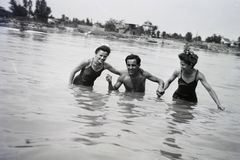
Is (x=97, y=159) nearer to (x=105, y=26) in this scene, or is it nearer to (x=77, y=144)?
(x=77, y=144)

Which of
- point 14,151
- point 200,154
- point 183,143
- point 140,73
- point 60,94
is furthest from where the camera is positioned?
point 140,73

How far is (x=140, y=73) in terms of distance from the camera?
217 inches

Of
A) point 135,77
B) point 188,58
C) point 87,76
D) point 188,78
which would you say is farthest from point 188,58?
point 87,76

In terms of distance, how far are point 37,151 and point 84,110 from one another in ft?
4.77

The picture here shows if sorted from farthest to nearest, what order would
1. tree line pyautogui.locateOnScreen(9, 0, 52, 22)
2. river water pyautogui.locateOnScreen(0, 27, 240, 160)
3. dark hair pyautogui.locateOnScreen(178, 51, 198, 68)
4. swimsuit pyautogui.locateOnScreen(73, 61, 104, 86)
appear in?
1. tree line pyautogui.locateOnScreen(9, 0, 52, 22)
2. swimsuit pyautogui.locateOnScreen(73, 61, 104, 86)
3. dark hair pyautogui.locateOnScreen(178, 51, 198, 68)
4. river water pyautogui.locateOnScreen(0, 27, 240, 160)

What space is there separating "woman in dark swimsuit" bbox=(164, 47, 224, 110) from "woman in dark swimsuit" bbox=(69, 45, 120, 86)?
4.64 ft

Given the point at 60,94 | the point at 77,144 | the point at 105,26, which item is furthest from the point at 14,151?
the point at 105,26

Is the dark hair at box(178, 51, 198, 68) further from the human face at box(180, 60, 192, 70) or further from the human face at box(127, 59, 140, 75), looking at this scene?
the human face at box(127, 59, 140, 75)

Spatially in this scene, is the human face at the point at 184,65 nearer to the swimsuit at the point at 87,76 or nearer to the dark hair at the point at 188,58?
the dark hair at the point at 188,58

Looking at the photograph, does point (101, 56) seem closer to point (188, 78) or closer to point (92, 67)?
point (92, 67)

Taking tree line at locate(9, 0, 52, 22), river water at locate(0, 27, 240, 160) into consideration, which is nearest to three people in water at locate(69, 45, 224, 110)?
river water at locate(0, 27, 240, 160)

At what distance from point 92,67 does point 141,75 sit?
113cm

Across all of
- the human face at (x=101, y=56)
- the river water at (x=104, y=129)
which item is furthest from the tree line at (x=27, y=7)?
the river water at (x=104, y=129)

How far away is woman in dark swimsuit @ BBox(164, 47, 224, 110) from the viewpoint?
192 inches
